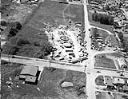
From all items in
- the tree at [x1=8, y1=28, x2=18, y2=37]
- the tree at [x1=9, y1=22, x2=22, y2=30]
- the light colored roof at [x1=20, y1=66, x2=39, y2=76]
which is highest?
the tree at [x1=9, y1=22, x2=22, y2=30]

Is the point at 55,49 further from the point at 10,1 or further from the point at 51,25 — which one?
the point at 10,1

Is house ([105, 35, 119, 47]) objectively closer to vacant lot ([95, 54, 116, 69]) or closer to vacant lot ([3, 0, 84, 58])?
vacant lot ([95, 54, 116, 69])

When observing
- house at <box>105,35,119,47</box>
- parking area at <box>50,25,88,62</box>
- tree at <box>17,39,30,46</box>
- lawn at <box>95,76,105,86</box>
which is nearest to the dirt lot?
lawn at <box>95,76,105,86</box>

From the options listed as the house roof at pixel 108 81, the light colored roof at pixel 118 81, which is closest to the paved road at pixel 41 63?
the house roof at pixel 108 81

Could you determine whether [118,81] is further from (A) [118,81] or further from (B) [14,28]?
(B) [14,28]

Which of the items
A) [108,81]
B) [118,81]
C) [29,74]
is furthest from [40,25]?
[118,81]

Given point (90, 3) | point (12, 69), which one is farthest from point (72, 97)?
point (90, 3)

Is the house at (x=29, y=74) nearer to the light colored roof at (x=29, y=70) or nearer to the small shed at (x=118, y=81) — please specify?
the light colored roof at (x=29, y=70)
